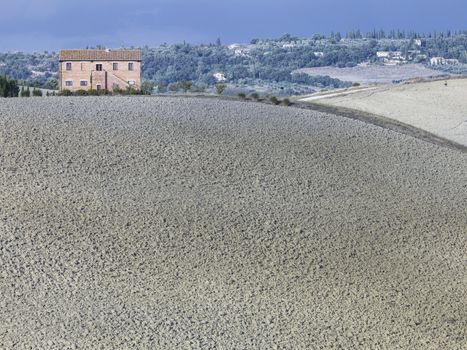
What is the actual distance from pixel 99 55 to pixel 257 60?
76394 mm

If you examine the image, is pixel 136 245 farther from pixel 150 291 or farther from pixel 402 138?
pixel 402 138

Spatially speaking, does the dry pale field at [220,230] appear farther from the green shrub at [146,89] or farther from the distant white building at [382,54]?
the distant white building at [382,54]

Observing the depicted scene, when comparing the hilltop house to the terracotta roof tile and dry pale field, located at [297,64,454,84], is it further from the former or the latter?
dry pale field, located at [297,64,454,84]

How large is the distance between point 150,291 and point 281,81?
7566cm

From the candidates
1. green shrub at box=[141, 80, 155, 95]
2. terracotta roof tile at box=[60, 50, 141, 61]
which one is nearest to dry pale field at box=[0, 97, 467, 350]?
green shrub at box=[141, 80, 155, 95]

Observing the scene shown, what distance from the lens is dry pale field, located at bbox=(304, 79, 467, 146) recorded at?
129 ft

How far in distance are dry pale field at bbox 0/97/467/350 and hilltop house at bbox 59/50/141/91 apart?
24706mm

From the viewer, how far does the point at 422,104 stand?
43750 millimetres

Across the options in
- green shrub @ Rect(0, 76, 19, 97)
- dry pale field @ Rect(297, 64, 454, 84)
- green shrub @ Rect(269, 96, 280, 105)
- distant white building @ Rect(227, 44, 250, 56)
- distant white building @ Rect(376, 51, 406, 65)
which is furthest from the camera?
distant white building @ Rect(227, 44, 250, 56)

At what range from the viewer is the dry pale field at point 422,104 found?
39.2 metres

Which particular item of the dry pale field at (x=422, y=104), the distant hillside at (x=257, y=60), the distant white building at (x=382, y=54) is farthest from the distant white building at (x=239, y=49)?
the dry pale field at (x=422, y=104)

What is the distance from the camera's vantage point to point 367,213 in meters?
26.9

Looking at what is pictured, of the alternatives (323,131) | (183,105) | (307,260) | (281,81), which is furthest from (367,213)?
(281,81)

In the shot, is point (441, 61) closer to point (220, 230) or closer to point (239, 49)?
point (239, 49)
